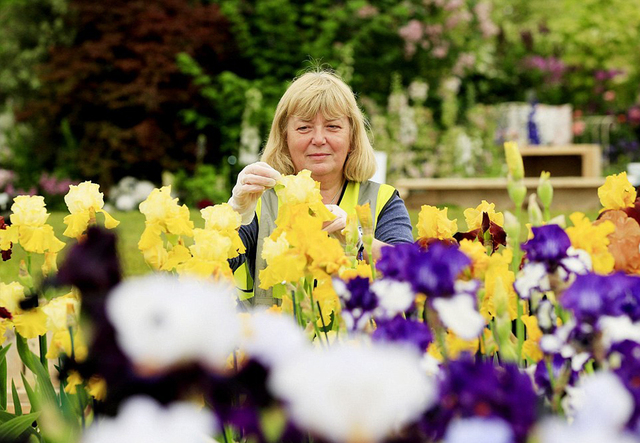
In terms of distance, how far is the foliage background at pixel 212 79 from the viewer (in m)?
9.02

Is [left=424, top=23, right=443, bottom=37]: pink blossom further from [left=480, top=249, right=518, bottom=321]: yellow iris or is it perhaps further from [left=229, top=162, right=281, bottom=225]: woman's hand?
[left=480, top=249, right=518, bottom=321]: yellow iris

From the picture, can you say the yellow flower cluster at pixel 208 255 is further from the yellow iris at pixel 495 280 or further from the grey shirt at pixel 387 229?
the grey shirt at pixel 387 229

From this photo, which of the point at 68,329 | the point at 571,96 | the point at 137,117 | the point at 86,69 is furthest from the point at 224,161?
the point at 68,329

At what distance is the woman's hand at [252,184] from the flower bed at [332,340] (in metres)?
0.32

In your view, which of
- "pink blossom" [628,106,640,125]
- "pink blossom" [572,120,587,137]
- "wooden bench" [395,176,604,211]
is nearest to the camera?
"wooden bench" [395,176,604,211]

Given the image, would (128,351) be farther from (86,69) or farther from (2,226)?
(86,69)

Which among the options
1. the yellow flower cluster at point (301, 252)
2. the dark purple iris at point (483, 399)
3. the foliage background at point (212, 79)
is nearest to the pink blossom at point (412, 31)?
the foliage background at point (212, 79)

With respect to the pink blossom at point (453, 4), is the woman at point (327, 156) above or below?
below

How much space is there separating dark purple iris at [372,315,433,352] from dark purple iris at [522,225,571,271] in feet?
0.64

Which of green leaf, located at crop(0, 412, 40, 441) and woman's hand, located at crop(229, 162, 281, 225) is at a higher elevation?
woman's hand, located at crop(229, 162, 281, 225)

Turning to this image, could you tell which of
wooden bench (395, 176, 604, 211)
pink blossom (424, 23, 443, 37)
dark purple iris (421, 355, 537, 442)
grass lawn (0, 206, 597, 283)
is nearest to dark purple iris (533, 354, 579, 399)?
dark purple iris (421, 355, 537, 442)

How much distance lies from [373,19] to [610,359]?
9.04 meters

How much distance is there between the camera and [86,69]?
9.05 metres

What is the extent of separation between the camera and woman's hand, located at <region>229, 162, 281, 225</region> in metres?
1.79
